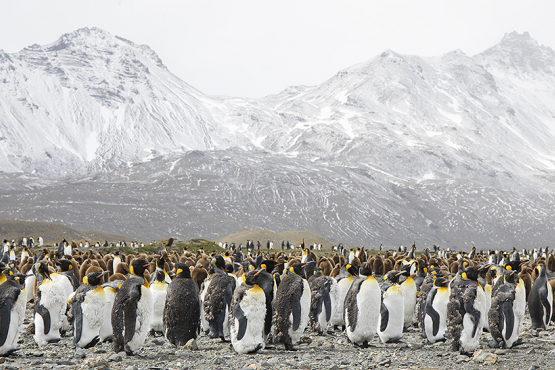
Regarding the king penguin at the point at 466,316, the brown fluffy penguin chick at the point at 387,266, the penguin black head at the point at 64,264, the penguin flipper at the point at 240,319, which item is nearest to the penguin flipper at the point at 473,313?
the king penguin at the point at 466,316

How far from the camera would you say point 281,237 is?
82.5 metres

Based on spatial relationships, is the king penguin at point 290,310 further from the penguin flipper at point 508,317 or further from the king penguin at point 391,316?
the penguin flipper at point 508,317

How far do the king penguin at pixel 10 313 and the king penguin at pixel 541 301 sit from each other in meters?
10.6

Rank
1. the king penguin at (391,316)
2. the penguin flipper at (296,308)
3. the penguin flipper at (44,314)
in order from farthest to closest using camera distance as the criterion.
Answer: the king penguin at (391,316) → the penguin flipper at (44,314) → the penguin flipper at (296,308)

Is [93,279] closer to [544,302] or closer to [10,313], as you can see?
[10,313]

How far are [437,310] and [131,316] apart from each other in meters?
5.92

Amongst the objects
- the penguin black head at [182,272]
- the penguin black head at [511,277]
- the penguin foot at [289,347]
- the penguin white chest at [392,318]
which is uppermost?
the penguin black head at [182,272]

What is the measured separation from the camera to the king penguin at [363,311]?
32.1ft

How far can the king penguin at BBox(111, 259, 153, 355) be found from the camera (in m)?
8.49

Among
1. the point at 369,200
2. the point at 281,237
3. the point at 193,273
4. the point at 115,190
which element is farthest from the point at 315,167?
the point at 193,273

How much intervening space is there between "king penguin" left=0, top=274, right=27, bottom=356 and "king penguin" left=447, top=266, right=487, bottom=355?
763 centimetres

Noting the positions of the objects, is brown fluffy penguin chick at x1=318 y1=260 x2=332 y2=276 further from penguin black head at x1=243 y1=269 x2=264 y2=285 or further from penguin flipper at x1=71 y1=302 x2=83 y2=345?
penguin flipper at x1=71 y1=302 x2=83 y2=345

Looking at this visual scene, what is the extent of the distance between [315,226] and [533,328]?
12979 cm

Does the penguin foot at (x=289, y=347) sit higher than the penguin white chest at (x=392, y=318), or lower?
lower
